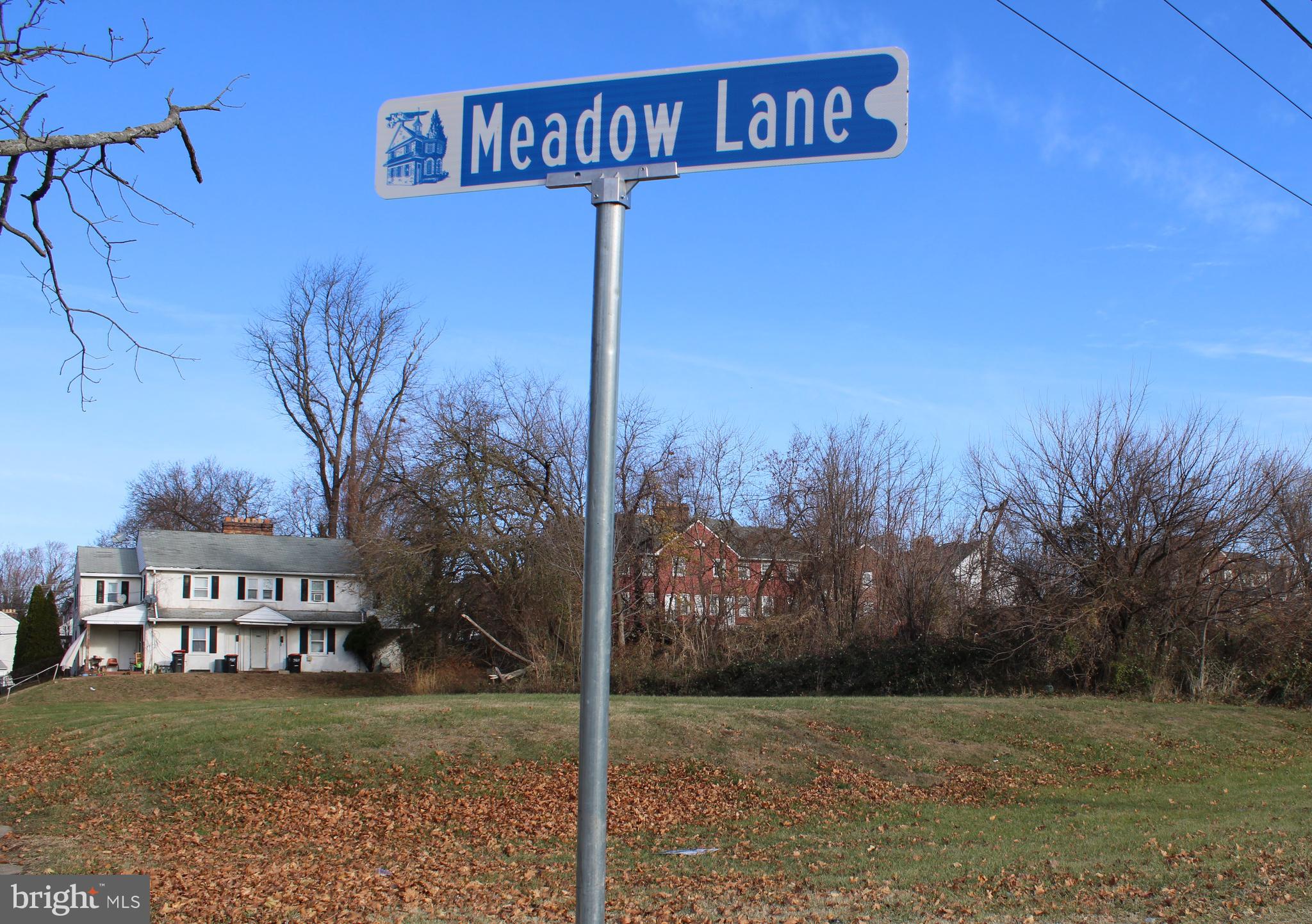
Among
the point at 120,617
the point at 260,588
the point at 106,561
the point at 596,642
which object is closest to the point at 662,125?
the point at 596,642

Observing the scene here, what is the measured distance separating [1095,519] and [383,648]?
33.5 m

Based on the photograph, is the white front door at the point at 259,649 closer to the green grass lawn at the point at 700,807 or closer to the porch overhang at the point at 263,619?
the porch overhang at the point at 263,619

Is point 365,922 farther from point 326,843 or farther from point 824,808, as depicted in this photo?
point 824,808

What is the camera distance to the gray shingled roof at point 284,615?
46531mm

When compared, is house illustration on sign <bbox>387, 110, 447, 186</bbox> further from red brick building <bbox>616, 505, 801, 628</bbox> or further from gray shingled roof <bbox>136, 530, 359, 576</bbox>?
gray shingled roof <bbox>136, 530, 359, 576</bbox>

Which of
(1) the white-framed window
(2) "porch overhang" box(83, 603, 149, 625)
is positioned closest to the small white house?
(2) "porch overhang" box(83, 603, 149, 625)

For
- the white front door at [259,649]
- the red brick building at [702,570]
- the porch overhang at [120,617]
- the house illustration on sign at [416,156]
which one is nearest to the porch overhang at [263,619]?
the white front door at [259,649]

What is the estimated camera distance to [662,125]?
9.38 ft

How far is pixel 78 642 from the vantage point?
44719 mm

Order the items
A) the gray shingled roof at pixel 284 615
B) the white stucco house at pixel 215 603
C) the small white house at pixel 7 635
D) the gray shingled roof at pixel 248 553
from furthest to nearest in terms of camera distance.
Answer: the small white house at pixel 7 635 → the gray shingled roof at pixel 248 553 → the gray shingled roof at pixel 284 615 → the white stucco house at pixel 215 603

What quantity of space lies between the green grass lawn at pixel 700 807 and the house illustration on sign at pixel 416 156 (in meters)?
6.14

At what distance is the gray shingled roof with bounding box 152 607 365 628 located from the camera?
46.5m

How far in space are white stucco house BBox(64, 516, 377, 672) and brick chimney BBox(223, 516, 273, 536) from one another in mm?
2259

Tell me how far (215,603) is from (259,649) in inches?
117
